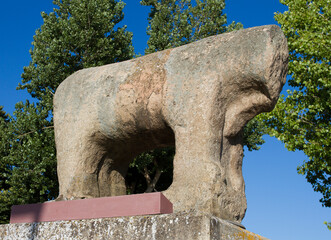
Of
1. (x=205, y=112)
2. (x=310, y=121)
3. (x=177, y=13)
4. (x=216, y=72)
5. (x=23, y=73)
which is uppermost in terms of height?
(x=177, y=13)

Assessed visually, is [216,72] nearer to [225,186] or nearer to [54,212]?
[225,186]

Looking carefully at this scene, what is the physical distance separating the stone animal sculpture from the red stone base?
552mm

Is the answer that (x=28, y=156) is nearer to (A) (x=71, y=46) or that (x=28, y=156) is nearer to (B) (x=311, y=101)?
(A) (x=71, y=46)

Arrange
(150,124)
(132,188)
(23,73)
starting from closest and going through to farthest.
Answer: (150,124), (23,73), (132,188)

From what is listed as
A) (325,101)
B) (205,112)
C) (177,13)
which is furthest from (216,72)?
(177,13)

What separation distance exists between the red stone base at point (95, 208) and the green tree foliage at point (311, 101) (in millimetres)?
9263

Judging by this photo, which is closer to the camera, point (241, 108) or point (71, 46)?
point (241, 108)

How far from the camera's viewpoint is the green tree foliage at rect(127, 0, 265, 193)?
637 inches

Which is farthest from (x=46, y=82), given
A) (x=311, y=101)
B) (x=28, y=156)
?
(x=311, y=101)

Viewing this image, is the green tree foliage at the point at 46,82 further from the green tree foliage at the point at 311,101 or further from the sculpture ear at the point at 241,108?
the sculpture ear at the point at 241,108

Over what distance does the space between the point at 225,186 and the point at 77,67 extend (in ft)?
36.8

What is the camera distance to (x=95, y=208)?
185 inches

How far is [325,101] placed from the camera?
13.0 meters

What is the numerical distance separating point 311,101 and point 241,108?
9.04m
